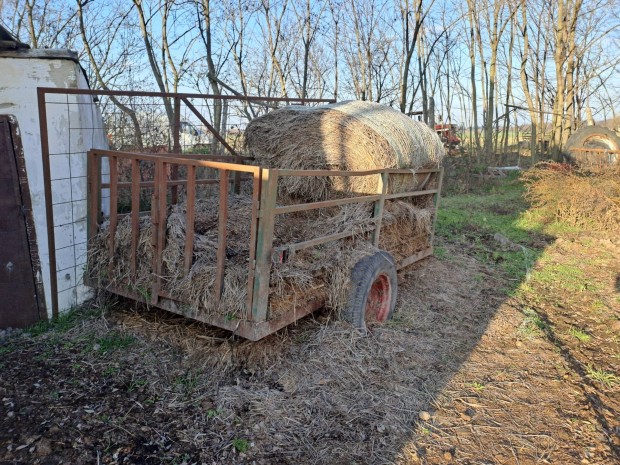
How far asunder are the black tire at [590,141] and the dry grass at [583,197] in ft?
11.0

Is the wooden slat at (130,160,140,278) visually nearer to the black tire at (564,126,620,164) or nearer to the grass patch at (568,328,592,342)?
the grass patch at (568,328,592,342)

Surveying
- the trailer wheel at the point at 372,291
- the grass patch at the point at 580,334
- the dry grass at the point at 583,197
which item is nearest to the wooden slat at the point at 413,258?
the trailer wheel at the point at 372,291

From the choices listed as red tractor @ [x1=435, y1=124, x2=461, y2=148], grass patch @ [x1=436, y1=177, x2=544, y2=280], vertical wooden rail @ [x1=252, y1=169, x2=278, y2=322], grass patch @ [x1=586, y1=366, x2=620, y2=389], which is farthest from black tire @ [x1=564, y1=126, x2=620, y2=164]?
vertical wooden rail @ [x1=252, y1=169, x2=278, y2=322]

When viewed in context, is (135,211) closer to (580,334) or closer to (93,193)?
(93,193)

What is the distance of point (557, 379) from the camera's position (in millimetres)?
3811

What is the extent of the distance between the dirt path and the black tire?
10202 mm

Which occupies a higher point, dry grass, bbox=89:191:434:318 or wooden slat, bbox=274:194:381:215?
wooden slat, bbox=274:194:381:215

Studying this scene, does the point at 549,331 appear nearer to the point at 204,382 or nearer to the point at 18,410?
the point at 204,382

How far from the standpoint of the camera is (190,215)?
344 cm

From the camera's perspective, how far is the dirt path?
2.79 metres

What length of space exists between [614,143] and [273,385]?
1339 centimetres

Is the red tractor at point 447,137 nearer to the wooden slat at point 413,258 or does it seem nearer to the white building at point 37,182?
the wooden slat at point 413,258

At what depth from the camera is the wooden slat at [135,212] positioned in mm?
3723

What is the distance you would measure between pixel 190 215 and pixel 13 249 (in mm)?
1811
